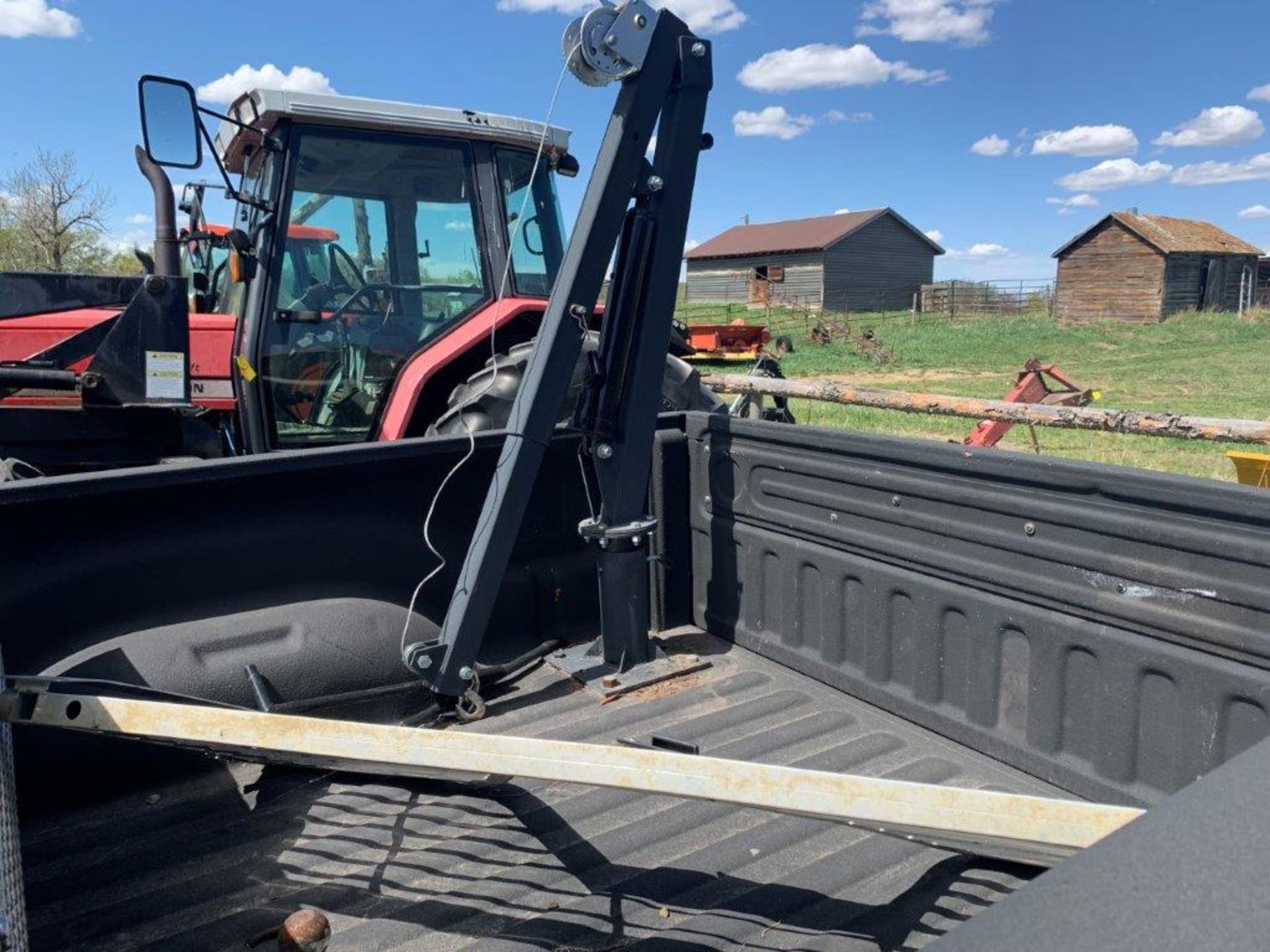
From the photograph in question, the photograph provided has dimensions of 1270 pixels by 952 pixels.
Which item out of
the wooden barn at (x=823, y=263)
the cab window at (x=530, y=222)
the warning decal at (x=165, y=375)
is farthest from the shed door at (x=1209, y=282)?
the warning decal at (x=165, y=375)

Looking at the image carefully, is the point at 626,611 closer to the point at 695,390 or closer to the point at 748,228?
the point at 695,390

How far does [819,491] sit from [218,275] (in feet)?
13.1

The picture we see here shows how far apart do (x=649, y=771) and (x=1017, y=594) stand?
119 centimetres

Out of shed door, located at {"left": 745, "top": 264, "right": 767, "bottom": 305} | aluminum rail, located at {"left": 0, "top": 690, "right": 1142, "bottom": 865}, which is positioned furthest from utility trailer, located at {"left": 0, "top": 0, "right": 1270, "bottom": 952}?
shed door, located at {"left": 745, "top": 264, "right": 767, "bottom": 305}

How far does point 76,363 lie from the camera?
13.1 feet

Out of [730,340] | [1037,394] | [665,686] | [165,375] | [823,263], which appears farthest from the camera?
[823,263]

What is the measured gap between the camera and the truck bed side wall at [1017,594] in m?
1.91

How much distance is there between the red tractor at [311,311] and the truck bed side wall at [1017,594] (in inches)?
54.2

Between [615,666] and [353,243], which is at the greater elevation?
[353,243]

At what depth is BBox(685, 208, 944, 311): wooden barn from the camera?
48.7m

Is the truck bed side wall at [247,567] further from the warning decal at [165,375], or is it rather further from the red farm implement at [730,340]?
the red farm implement at [730,340]

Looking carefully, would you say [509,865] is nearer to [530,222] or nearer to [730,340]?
[530,222]

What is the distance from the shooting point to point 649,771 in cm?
156

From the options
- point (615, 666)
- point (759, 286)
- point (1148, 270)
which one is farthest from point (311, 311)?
point (759, 286)
